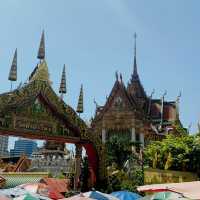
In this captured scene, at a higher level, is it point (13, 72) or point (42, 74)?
point (13, 72)

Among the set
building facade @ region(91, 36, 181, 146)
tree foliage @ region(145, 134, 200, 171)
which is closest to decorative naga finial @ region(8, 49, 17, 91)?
tree foliage @ region(145, 134, 200, 171)

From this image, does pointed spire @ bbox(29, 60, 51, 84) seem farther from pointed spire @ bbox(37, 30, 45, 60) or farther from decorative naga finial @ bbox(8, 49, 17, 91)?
decorative naga finial @ bbox(8, 49, 17, 91)

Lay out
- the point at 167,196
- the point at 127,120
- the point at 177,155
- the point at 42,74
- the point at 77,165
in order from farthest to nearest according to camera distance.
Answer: the point at 127,120
the point at 177,155
the point at 77,165
the point at 42,74
the point at 167,196

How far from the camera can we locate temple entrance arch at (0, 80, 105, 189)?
51.4 feet

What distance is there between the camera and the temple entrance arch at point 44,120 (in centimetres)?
1567

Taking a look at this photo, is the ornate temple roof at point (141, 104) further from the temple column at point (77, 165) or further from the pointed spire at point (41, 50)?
the temple column at point (77, 165)

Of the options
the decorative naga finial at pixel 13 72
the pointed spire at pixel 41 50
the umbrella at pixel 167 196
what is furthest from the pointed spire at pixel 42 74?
the umbrella at pixel 167 196

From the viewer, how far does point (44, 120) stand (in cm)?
1669

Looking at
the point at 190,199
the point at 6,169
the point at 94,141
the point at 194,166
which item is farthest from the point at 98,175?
the point at 6,169

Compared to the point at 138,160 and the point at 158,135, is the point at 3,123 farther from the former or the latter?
the point at 158,135

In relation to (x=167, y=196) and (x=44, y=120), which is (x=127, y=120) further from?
(x=167, y=196)

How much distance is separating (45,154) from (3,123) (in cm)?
1718

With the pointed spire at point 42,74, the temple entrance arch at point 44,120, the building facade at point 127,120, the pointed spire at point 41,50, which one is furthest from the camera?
the building facade at point 127,120

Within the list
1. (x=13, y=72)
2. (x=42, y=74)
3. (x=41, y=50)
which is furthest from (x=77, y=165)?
(x=13, y=72)
